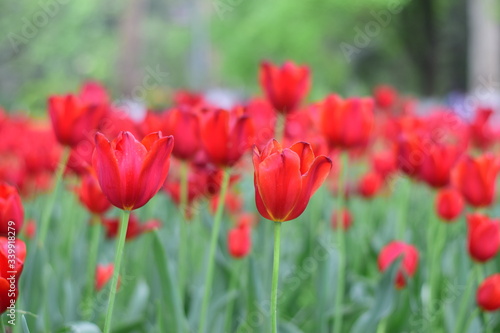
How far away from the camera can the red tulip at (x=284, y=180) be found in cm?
75

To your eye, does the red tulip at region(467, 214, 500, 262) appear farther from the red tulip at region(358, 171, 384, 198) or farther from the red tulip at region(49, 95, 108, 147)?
the red tulip at region(358, 171, 384, 198)

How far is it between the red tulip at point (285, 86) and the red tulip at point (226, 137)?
36cm

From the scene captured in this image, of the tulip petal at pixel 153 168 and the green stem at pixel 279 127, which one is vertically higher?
the green stem at pixel 279 127

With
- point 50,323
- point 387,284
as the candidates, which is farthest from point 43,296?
point 387,284

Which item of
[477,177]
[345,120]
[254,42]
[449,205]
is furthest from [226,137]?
[254,42]

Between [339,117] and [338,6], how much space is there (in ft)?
44.0

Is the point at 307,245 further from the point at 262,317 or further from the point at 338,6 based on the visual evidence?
the point at 338,6

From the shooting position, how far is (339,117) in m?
1.39

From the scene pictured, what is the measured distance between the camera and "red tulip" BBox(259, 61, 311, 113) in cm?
148

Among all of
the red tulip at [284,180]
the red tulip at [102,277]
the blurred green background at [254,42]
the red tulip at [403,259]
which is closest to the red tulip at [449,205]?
the red tulip at [403,259]

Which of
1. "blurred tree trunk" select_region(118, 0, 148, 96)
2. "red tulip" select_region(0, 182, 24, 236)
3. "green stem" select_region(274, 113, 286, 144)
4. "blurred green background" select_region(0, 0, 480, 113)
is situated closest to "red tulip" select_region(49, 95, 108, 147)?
"red tulip" select_region(0, 182, 24, 236)

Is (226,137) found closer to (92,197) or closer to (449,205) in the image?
(92,197)

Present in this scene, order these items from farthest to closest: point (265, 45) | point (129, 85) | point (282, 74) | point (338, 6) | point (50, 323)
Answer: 1. point (265, 45)
2. point (338, 6)
3. point (129, 85)
4. point (282, 74)
5. point (50, 323)

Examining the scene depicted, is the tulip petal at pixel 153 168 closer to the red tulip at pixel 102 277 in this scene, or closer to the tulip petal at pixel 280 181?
the tulip petal at pixel 280 181
